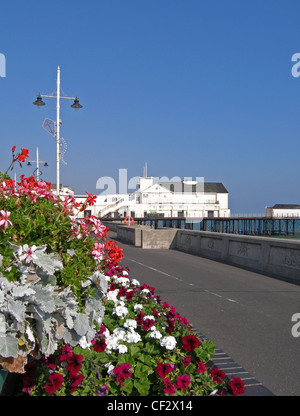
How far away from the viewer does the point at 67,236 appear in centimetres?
377

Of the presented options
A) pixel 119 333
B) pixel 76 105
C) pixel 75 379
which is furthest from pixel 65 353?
pixel 76 105

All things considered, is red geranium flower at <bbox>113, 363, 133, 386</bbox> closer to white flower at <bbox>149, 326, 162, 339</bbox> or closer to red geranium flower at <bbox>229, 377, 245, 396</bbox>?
white flower at <bbox>149, 326, 162, 339</bbox>

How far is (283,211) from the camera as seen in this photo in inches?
4857

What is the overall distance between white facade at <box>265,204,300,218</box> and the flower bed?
122m

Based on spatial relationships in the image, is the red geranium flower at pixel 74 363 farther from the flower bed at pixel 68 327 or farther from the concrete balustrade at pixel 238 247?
the concrete balustrade at pixel 238 247

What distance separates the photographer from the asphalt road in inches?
195

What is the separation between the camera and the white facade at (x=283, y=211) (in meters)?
122

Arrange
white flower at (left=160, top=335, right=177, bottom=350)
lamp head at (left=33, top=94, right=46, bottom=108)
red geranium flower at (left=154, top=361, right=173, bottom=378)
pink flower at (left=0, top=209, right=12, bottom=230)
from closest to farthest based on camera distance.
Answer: pink flower at (left=0, top=209, right=12, bottom=230) < red geranium flower at (left=154, top=361, right=173, bottom=378) < white flower at (left=160, top=335, right=177, bottom=350) < lamp head at (left=33, top=94, right=46, bottom=108)

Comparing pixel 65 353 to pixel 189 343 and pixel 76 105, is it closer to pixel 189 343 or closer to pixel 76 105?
pixel 189 343

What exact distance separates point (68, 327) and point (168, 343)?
1098 mm

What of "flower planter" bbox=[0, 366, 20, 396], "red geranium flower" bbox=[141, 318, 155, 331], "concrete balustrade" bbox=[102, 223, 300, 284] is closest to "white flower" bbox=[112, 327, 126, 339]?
"red geranium flower" bbox=[141, 318, 155, 331]

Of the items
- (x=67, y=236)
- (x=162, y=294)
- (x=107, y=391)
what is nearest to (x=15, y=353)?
(x=107, y=391)

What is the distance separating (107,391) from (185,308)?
455 centimetres

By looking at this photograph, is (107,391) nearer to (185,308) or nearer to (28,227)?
(28,227)
